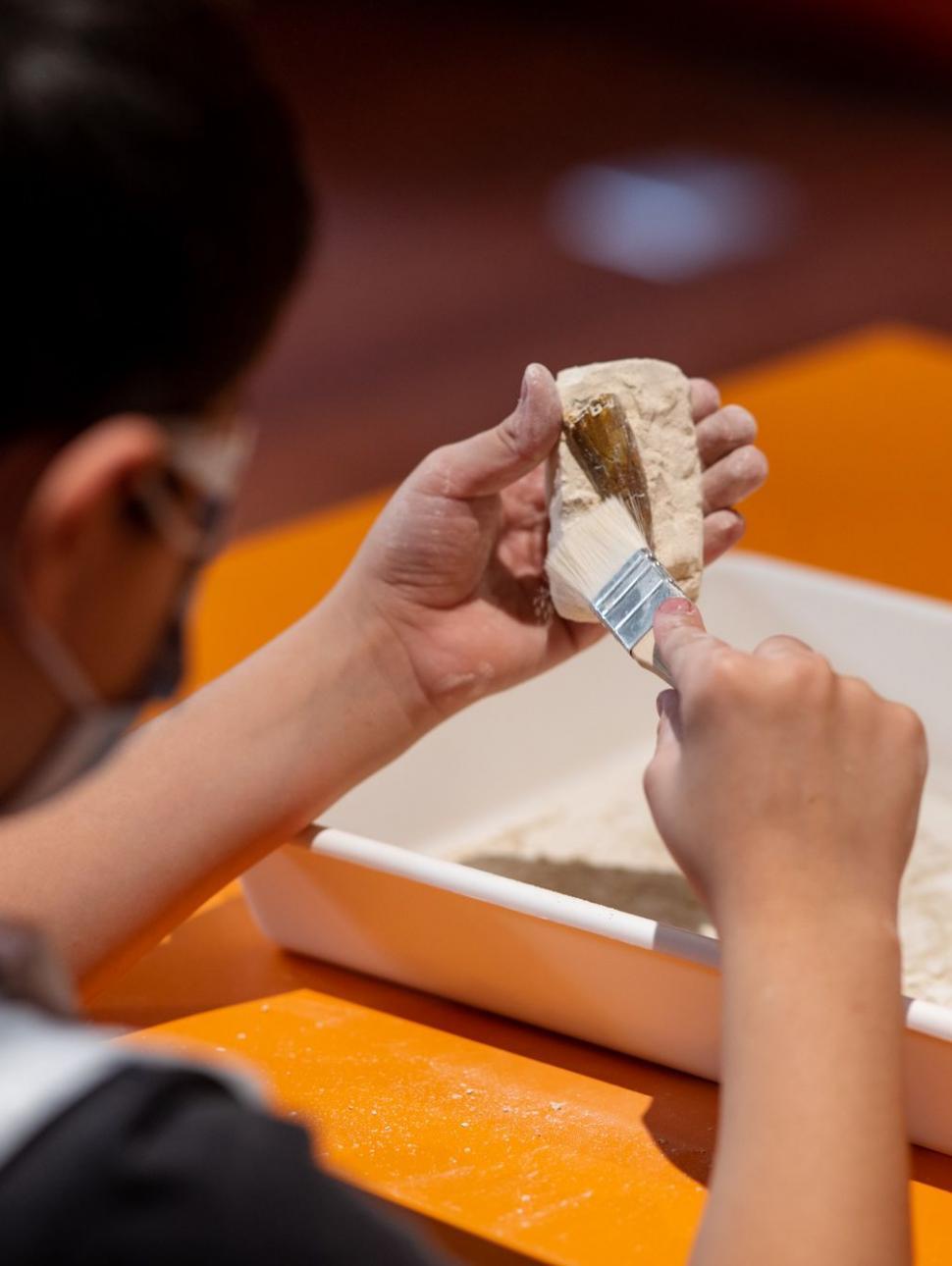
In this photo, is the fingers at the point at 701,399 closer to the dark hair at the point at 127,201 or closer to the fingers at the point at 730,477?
the fingers at the point at 730,477

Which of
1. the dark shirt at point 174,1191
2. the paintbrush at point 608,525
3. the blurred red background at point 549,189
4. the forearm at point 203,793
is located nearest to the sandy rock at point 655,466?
the paintbrush at point 608,525

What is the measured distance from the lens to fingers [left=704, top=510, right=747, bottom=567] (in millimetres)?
861

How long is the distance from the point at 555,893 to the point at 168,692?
21cm

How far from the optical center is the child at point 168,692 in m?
0.44

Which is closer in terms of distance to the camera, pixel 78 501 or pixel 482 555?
pixel 78 501

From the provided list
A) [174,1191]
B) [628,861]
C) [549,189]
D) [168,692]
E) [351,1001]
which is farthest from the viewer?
[549,189]

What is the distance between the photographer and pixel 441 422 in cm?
266

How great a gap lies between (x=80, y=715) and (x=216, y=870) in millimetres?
293

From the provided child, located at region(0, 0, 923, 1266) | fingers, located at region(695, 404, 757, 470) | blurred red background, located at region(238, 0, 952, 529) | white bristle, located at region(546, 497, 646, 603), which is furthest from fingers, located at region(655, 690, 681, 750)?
blurred red background, located at region(238, 0, 952, 529)

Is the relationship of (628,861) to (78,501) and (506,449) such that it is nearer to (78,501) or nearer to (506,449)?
(506,449)

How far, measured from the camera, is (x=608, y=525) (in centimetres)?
80

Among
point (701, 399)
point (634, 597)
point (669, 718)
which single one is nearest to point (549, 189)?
point (701, 399)

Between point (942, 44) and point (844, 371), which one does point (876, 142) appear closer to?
point (942, 44)

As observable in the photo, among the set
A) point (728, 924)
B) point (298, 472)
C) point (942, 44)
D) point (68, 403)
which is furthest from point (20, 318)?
point (942, 44)
